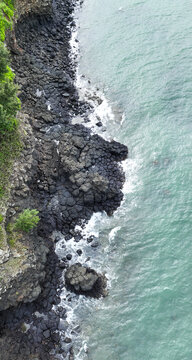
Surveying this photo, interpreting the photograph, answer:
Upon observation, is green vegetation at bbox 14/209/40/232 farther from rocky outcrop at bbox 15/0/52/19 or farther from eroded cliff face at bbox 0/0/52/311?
rocky outcrop at bbox 15/0/52/19

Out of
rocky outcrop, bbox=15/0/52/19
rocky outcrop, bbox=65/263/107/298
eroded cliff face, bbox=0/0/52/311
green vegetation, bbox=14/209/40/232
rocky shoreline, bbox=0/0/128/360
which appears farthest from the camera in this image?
rocky outcrop, bbox=15/0/52/19

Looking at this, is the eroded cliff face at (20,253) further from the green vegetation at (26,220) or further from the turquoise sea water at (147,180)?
the turquoise sea water at (147,180)

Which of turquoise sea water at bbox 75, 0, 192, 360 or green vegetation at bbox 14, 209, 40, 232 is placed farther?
green vegetation at bbox 14, 209, 40, 232

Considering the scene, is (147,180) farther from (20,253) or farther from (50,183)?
(20,253)

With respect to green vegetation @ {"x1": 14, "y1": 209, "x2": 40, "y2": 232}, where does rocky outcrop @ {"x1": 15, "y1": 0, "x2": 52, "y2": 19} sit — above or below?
above

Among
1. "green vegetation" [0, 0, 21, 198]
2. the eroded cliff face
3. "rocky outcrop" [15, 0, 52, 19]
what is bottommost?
the eroded cliff face

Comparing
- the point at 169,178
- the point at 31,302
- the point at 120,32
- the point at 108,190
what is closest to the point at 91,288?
the point at 31,302

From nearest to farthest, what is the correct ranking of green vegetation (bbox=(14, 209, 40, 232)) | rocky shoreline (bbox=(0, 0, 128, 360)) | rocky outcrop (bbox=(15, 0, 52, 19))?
rocky shoreline (bbox=(0, 0, 128, 360)) → green vegetation (bbox=(14, 209, 40, 232)) → rocky outcrop (bbox=(15, 0, 52, 19))

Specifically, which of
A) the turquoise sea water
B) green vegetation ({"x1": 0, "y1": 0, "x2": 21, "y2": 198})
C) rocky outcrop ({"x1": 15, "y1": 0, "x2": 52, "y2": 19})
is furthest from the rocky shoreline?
the turquoise sea water
